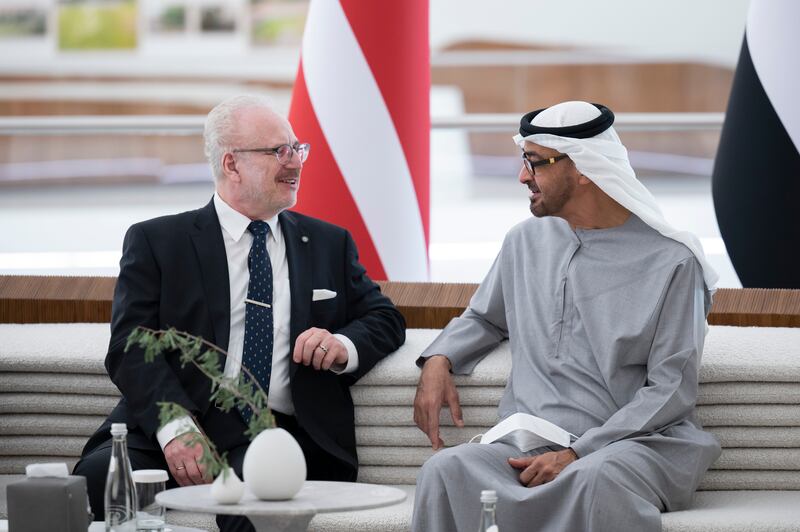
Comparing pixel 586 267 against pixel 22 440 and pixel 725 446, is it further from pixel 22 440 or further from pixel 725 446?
pixel 22 440

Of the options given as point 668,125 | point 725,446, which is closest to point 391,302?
point 725,446

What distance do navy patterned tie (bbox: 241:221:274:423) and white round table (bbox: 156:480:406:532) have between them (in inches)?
31.8

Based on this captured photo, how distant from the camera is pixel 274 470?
89.7 inches

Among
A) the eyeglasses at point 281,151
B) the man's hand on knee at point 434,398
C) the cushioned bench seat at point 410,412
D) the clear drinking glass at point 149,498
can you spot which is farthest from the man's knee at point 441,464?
the eyeglasses at point 281,151

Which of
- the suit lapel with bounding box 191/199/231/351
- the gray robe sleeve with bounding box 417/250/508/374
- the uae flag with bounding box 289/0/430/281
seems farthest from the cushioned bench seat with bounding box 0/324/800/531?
the uae flag with bounding box 289/0/430/281

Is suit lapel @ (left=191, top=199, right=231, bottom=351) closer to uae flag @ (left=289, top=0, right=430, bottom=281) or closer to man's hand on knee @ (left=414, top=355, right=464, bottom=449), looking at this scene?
man's hand on knee @ (left=414, top=355, right=464, bottom=449)

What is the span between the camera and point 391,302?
141 inches

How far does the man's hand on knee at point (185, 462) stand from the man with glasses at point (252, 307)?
5cm

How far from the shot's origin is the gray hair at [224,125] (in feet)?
11.2

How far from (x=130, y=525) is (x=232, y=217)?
1.12m

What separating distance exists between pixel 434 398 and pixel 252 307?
1.78 feet

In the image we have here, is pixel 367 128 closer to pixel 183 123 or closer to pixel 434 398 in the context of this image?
pixel 183 123

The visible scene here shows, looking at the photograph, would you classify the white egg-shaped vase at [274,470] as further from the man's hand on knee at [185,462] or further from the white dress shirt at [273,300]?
the white dress shirt at [273,300]

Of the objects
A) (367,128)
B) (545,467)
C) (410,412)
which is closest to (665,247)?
(545,467)
